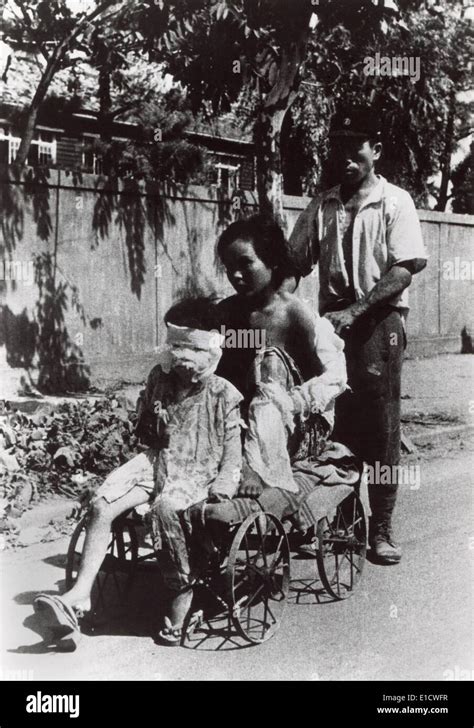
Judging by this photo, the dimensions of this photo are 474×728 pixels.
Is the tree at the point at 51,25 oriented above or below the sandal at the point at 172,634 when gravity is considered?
above

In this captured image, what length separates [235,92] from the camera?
6980mm

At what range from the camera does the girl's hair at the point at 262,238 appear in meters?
4.36

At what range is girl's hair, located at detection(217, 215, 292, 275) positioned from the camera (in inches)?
172

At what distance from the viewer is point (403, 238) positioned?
4836 millimetres

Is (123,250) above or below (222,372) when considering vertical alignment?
above

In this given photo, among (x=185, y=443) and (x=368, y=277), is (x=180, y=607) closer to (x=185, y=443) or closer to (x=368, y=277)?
(x=185, y=443)

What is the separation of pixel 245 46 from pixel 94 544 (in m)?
4.26

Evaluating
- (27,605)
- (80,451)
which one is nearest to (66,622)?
(27,605)

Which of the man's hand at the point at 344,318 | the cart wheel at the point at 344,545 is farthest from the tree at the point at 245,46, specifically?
the cart wheel at the point at 344,545

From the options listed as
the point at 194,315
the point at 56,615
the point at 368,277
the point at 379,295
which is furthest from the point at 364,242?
the point at 56,615

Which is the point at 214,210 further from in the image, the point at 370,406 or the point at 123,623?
the point at 123,623

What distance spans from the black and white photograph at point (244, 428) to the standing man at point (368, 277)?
12mm

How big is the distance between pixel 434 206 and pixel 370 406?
18262mm

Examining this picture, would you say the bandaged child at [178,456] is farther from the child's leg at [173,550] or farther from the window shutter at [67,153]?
the window shutter at [67,153]
